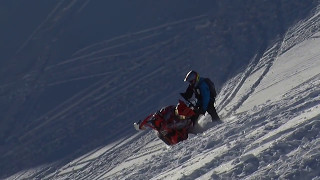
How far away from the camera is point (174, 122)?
11.3 m

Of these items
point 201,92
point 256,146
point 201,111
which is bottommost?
point 256,146

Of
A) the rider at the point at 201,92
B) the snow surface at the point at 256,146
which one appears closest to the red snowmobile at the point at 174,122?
the rider at the point at 201,92

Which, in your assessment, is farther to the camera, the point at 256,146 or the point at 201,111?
the point at 201,111

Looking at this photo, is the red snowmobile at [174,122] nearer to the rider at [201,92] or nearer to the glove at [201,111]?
the glove at [201,111]

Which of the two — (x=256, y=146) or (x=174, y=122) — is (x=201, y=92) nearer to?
(x=174, y=122)

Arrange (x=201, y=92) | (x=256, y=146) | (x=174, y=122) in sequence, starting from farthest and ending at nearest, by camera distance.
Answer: (x=174, y=122) < (x=201, y=92) < (x=256, y=146)

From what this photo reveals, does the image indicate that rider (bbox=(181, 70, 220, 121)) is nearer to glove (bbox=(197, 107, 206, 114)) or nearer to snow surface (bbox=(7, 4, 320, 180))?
glove (bbox=(197, 107, 206, 114))

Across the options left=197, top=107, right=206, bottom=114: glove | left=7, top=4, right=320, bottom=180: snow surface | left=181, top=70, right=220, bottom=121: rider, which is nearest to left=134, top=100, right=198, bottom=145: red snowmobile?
left=197, top=107, right=206, bottom=114: glove

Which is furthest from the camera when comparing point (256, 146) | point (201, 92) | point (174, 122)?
point (174, 122)

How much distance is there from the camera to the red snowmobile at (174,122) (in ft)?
36.8

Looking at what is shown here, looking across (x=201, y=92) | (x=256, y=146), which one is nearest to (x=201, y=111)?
(x=201, y=92)

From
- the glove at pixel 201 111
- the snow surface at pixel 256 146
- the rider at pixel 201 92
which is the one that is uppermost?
the rider at pixel 201 92

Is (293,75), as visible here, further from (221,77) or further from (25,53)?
(25,53)

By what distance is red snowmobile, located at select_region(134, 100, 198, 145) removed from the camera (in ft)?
36.8
